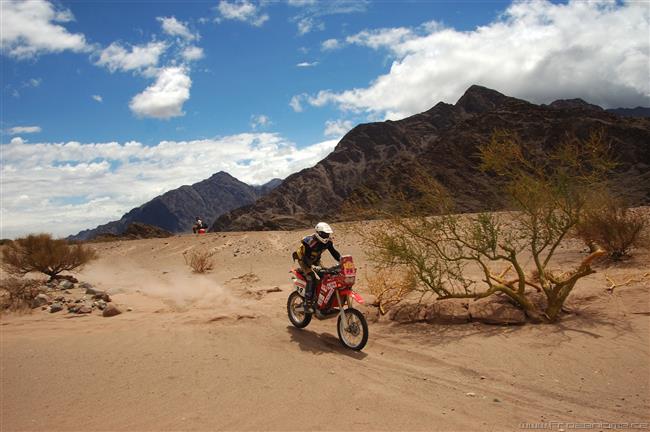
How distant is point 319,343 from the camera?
24.8 ft

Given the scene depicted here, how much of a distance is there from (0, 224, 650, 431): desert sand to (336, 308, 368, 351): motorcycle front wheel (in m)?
0.18

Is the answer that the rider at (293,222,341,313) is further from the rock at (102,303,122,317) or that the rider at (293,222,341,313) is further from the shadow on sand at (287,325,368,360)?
the rock at (102,303,122,317)

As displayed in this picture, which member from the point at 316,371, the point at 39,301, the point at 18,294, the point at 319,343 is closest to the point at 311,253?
the point at 319,343

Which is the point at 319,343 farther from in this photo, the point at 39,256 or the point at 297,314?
the point at 39,256

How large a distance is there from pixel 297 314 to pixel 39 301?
6.20 meters

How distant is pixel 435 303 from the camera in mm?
9062

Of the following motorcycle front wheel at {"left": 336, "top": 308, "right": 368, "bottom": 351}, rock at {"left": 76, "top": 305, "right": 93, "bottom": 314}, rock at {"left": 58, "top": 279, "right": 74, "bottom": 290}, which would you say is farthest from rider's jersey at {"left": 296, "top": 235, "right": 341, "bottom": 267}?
rock at {"left": 58, "top": 279, "right": 74, "bottom": 290}

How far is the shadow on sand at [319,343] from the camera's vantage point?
23.2 ft

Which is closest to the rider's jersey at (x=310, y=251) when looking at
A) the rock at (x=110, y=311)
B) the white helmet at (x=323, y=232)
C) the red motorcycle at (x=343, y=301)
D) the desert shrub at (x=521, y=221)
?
the white helmet at (x=323, y=232)

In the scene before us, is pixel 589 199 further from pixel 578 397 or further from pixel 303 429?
pixel 303 429

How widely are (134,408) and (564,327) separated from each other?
6.67 m

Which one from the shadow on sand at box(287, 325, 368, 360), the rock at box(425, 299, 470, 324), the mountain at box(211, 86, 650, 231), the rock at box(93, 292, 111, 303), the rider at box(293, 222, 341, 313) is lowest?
the shadow on sand at box(287, 325, 368, 360)

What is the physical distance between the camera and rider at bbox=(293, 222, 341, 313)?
796cm

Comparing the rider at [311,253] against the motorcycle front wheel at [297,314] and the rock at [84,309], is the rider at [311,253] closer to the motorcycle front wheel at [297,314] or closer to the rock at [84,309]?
the motorcycle front wheel at [297,314]
